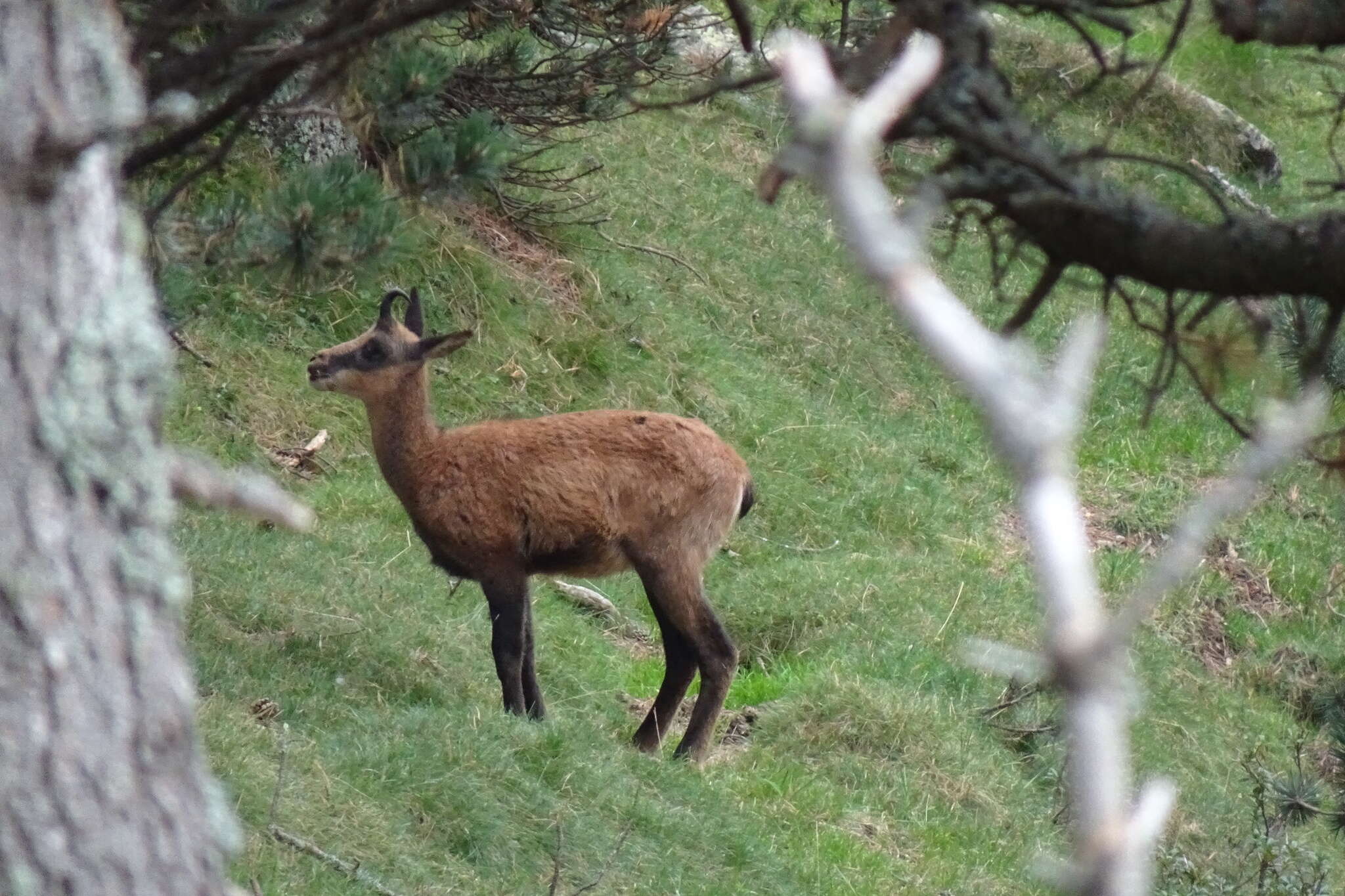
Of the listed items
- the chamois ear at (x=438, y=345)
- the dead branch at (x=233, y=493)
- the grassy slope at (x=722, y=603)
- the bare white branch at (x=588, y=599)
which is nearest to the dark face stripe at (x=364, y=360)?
the chamois ear at (x=438, y=345)

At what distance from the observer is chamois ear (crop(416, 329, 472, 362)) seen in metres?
7.87

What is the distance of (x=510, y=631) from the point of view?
7602 mm

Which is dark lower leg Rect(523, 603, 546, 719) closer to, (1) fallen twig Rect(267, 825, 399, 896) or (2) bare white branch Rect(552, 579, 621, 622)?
(2) bare white branch Rect(552, 579, 621, 622)

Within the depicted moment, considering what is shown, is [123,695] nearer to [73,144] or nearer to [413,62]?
[73,144]

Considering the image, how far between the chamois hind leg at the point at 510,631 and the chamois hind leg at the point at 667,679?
66 centimetres

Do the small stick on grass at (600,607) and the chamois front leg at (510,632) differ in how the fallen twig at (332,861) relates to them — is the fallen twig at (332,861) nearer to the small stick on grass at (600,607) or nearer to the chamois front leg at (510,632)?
the chamois front leg at (510,632)

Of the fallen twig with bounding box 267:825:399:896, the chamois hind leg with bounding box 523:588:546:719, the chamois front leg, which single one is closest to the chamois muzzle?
the chamois front leg

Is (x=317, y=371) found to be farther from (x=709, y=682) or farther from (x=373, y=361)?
(x=709, y=682)

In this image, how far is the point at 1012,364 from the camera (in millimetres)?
1358

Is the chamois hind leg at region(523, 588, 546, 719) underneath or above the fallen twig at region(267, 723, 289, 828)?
underneath

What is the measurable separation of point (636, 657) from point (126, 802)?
761cm

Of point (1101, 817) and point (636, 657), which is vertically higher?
point (1101, 817)

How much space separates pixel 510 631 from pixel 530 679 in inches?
14.1

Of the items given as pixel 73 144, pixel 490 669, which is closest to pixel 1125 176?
pixel 490 669
